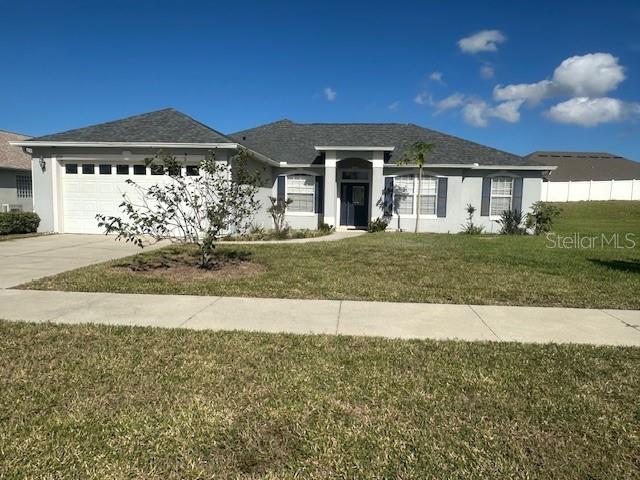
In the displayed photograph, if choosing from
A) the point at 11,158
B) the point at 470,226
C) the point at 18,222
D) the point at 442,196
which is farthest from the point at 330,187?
the point at 11,158

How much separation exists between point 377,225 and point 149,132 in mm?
9812

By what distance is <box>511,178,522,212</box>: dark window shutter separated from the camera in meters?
19.5

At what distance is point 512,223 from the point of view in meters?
19.4

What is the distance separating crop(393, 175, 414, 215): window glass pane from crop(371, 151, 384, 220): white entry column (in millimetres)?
748

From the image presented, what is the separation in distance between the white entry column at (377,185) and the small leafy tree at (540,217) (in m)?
6.65

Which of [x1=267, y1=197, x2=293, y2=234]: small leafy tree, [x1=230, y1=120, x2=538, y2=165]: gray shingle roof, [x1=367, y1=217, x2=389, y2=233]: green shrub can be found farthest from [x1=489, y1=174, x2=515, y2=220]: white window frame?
[x1=267, y1=197, x2=293, y2=234]: small leafy tree

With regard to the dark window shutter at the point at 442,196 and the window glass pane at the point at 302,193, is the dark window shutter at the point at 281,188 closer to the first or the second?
the window glass pane at the point at 302,193

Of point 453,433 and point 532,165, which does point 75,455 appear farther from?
point 532,165

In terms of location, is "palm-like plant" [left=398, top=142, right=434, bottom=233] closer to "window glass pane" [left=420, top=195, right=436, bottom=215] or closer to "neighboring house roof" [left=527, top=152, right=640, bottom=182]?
"window glass pane" [left=420, top=195, right=436, bottom=215]

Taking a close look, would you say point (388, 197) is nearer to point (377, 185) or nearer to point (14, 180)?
point (377, 185)

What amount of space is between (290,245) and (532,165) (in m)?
12.2

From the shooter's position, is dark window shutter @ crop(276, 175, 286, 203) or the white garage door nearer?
the white garage door

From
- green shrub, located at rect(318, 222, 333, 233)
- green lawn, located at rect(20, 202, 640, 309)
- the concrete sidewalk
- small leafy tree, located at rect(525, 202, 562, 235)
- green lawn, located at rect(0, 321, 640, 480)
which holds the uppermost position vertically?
small leafy tree, located at rect(525, 202, 562, 235)

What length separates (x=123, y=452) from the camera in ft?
9.30
